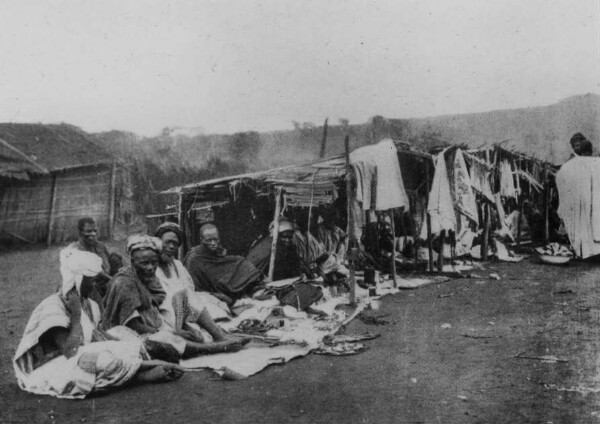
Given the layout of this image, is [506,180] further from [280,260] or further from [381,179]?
[280,260]

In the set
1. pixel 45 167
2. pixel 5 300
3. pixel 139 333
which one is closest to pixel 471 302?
pixel 139 333

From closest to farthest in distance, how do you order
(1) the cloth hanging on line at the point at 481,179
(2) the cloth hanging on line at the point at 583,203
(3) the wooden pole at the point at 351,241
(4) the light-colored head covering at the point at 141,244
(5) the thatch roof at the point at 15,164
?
(4) the light-colored head covering at the point at 141,244, (3) the wooden pole at the point at 351,241, (1) the cloth hanging on line at the point at 481,179, (2) the cloth hanging on line at the point at 583,203, (5) the thatch roof at the point at 15,164

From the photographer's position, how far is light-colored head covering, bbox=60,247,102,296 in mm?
3977

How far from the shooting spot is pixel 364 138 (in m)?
22.5

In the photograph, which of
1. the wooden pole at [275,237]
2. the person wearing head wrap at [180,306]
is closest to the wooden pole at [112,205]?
the wooden pole at [275,237]

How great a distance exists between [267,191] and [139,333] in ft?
17.6

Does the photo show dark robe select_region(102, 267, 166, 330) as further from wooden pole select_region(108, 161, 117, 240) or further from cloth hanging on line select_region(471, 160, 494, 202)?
wooden pole select_region(108, 161, 117, 240)

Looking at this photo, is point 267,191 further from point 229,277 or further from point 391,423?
point 391,423

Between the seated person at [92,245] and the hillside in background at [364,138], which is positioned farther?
the hillside in background at [364,138]

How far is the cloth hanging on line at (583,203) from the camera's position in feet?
33.3

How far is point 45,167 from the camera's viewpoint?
16.7 metres

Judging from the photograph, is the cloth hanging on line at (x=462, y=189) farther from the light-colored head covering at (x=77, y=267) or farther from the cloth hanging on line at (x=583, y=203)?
the light-colored head covering at (x=77, y=267)

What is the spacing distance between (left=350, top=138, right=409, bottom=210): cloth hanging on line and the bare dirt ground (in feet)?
6.74

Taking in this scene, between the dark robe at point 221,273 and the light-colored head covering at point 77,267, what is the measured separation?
3360 millimetres
